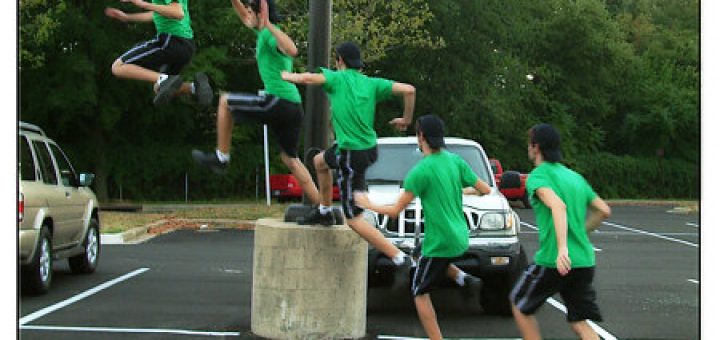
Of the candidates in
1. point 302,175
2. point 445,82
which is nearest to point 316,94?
point 302,175

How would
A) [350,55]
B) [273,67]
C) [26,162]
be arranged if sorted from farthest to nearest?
[26,162] → [350,55] → [273,67]

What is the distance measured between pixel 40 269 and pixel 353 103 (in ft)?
16.8

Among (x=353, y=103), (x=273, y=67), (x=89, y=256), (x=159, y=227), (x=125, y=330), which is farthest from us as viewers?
(x=159, y=227)

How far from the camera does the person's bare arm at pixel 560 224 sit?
5766 millimetres

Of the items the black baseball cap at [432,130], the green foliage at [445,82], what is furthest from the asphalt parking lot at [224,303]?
the green foliage at [445,82]

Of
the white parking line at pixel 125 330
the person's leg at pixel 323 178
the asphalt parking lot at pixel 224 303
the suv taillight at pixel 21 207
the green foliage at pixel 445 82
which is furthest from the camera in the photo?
the green foliage at pixel 445 82

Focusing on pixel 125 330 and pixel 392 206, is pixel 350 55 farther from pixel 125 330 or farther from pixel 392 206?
pixel 125 330

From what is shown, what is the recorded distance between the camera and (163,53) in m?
6.43

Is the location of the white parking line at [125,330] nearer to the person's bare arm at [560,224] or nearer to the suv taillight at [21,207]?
the suv taillight at [21,207]

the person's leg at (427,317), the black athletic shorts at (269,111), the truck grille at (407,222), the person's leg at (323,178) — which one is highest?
the black athletic shorts at (269,111)

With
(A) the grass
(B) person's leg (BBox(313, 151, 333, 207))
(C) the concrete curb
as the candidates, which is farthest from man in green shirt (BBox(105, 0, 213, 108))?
(A) the grass

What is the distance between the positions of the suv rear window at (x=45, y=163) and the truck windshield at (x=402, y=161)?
379 cm

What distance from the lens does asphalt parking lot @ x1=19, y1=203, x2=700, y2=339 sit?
28.4 ft

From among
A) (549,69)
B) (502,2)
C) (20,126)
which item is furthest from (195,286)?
(549,69)
